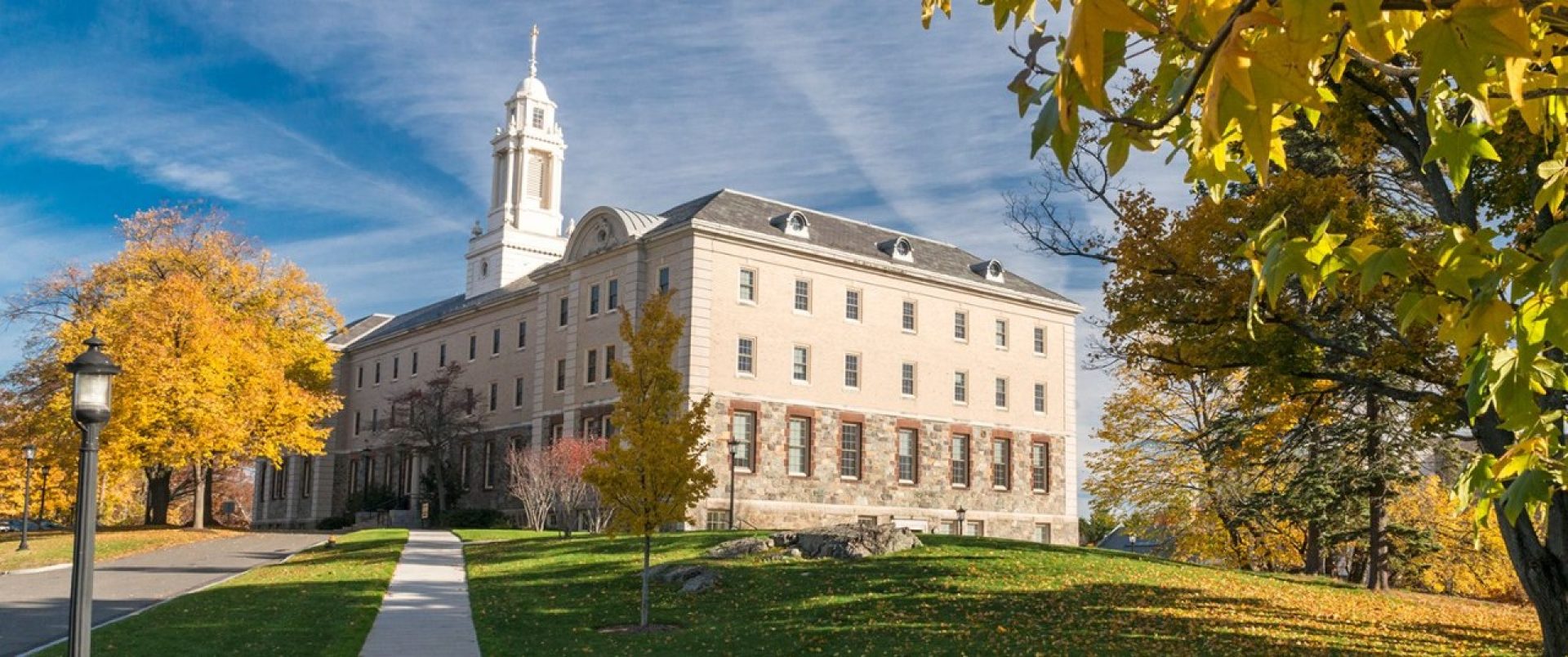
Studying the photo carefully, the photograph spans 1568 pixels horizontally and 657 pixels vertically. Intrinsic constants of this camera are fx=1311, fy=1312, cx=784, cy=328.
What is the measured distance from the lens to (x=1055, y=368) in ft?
190

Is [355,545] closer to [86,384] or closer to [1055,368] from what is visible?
[86,384]

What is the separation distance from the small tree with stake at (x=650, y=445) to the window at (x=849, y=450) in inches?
1143

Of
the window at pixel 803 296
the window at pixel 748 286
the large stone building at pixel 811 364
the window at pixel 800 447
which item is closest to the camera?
the large stone building at pixel 811 364

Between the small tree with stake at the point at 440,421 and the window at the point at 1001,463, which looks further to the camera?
the small tree with stake at the point at 440,421

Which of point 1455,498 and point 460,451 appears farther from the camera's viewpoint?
point 460,451

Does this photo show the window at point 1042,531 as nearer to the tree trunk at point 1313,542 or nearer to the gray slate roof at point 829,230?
the gray slate roof at point 829,230

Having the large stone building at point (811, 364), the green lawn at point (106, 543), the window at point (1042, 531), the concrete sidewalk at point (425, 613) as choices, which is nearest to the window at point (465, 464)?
the large stone building at point (811, 364)

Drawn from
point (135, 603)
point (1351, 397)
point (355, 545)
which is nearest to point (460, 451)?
point (355, 545)

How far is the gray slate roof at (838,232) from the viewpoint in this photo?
160 feet

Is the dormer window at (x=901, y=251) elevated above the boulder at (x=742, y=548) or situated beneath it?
elevated above

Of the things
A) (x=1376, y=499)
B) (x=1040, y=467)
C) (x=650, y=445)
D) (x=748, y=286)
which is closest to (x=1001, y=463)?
(x=1040, y=467)

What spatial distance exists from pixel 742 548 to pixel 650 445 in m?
6.05

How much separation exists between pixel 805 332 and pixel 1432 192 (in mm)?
36000

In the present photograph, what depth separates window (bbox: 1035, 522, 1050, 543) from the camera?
2219 inches
